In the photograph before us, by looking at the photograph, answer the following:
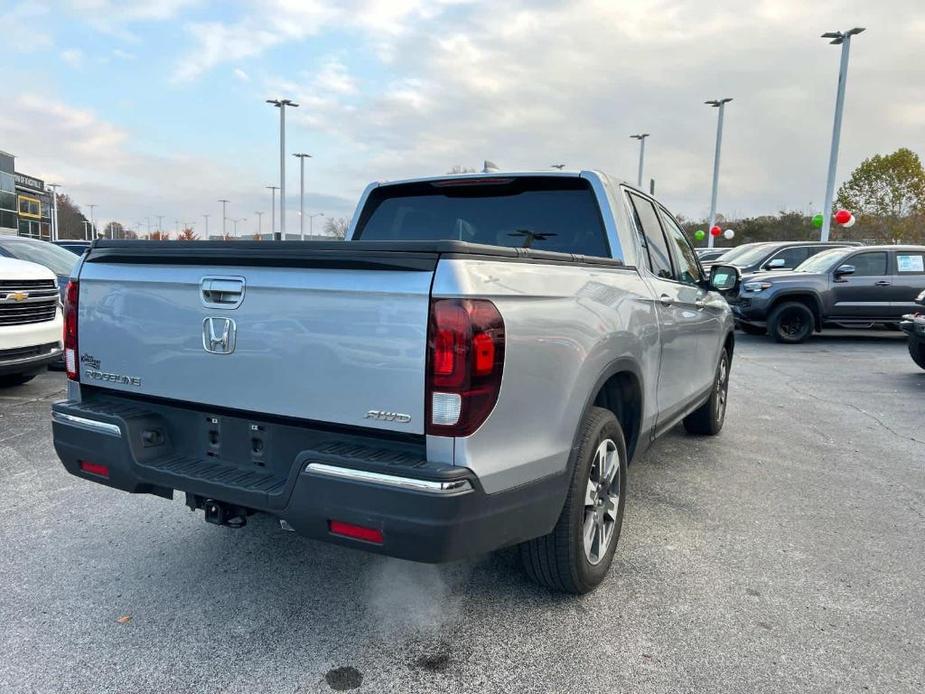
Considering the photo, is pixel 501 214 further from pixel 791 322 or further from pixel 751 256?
pixel 751 256

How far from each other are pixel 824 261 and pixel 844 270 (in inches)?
25.6

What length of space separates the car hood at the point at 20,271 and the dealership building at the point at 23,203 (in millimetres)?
60917

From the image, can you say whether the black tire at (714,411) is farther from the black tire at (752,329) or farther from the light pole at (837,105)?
the light pole at (837,105)

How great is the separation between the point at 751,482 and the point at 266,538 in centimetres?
331

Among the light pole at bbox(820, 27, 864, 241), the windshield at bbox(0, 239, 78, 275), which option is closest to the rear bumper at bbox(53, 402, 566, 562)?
the windshield at bbox(0, 239, 78, 275)

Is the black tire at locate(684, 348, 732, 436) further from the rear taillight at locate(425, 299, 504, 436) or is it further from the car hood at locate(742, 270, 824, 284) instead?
the car hood at locate(742, 270, 824, 284)

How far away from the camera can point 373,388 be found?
2.28 metres

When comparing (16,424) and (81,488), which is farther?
(16,424)

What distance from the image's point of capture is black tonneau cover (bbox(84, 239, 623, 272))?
219 cm

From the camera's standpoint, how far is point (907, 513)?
420cm

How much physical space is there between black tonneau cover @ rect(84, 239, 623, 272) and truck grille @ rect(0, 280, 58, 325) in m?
4.24

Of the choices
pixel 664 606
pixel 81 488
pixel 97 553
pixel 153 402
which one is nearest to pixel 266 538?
pixel 97 553

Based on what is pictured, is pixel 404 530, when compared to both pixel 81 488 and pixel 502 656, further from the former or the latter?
pixel 81 488

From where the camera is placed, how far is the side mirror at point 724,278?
5.23 meters
